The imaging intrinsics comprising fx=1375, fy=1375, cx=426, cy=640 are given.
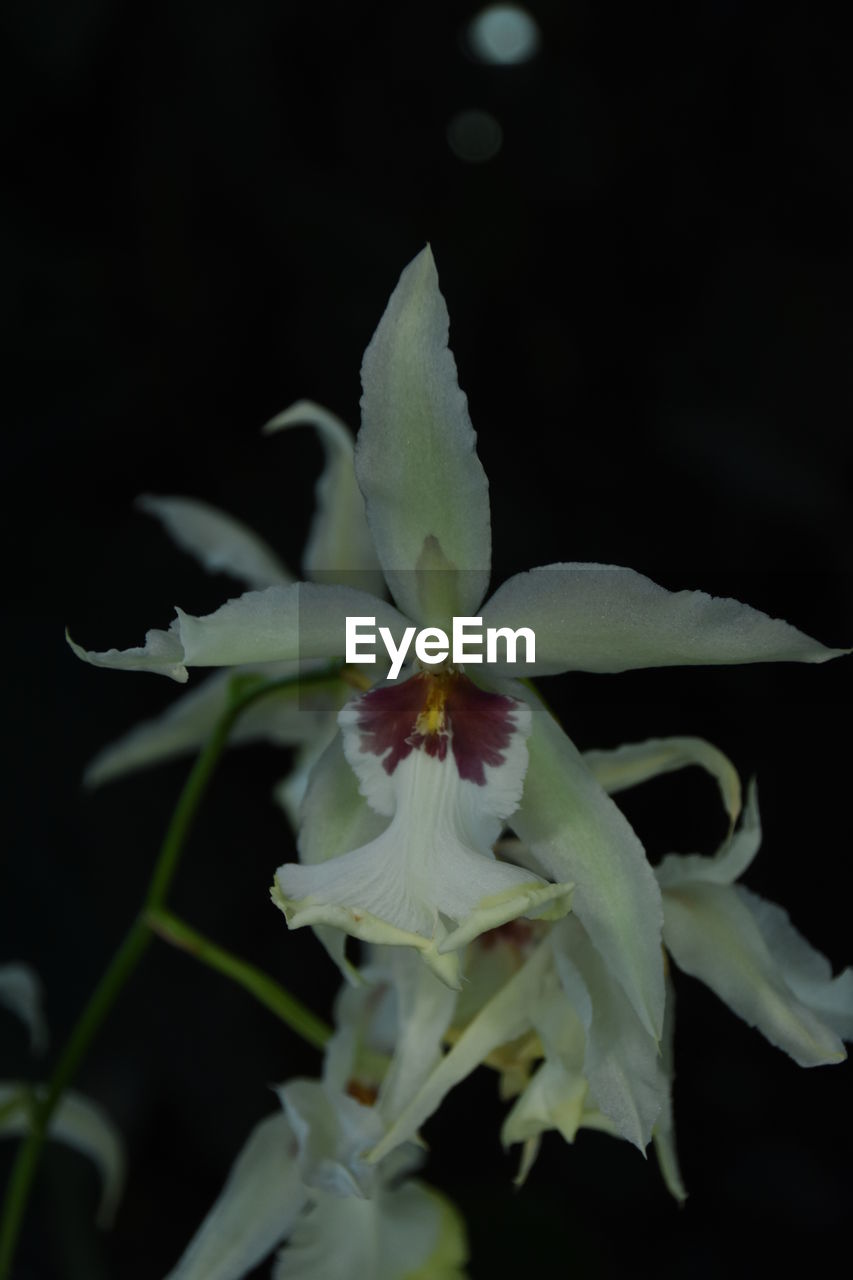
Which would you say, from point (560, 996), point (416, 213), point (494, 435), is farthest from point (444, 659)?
point (416, 213)

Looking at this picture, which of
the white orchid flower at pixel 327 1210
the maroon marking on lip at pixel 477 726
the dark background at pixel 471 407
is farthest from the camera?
the dark background at pixel 471 407

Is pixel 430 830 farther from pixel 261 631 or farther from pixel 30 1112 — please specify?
pixel 30 1112

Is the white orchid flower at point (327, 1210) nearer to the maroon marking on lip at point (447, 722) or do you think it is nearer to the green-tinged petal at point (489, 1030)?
the green-tinged petal at point (489, 1030)

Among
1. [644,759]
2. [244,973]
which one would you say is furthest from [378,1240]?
[644,759]

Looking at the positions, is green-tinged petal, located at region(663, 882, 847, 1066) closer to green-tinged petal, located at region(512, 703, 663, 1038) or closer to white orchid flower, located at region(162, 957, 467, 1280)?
green-tinged petal, located at region(512, 703, 663, 1038)

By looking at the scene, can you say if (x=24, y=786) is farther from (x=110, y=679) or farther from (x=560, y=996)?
(x=560, y=996)

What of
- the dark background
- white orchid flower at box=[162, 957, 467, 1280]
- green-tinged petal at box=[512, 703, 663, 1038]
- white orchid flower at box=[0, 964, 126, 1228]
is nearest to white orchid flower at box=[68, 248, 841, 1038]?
green-tinged petal at box=[512, 703, 663, 1038]

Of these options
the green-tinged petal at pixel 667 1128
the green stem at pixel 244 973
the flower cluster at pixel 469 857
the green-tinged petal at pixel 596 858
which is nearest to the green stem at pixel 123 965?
the green stem at pixel 244 973
